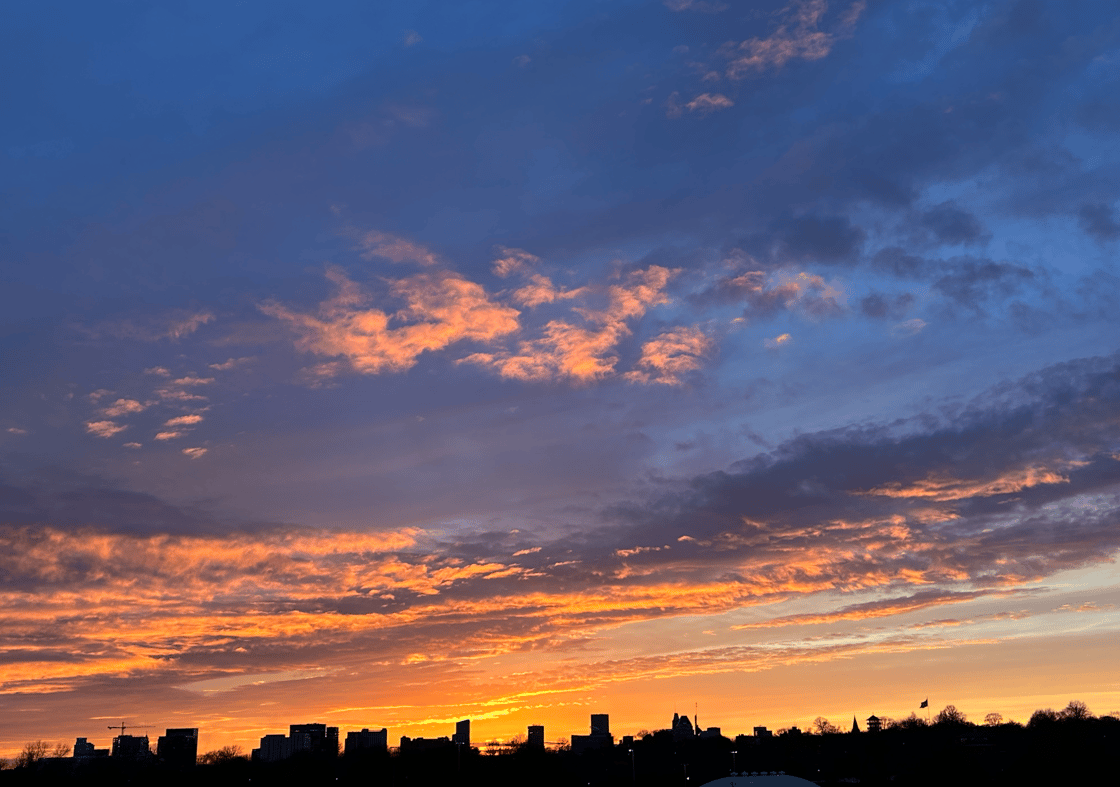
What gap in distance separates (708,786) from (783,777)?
10988 millimetres

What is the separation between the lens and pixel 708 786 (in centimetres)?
12481

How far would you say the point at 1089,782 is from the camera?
653ft

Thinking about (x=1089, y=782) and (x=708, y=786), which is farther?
(x=1089, y=782)

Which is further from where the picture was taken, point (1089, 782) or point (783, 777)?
point (1089, 782)

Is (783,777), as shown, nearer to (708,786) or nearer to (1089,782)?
(708,786)

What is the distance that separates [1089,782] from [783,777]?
107246mm

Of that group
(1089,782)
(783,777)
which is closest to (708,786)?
(783,777)

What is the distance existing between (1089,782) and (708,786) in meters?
117

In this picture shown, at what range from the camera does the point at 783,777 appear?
128875 millimetres
